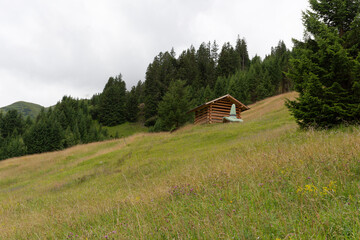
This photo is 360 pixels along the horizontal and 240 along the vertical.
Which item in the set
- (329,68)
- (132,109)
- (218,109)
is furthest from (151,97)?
(329,68)

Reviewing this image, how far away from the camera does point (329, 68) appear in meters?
10.8

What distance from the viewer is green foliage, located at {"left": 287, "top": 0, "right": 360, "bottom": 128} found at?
391 inches

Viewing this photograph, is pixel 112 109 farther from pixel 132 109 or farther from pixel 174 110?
pixel 174 110

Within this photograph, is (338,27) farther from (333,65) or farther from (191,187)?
(191,187)

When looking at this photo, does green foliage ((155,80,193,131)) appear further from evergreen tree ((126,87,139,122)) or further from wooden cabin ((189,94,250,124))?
evergreen tree ((126,87,139,122))

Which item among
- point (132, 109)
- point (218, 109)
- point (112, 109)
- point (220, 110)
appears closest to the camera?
point (218, 109)

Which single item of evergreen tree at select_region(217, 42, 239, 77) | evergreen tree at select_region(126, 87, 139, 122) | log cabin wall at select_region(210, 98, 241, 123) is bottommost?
log cabin wall at select_region(210, 98, 241, 123)

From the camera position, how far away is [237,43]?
10444cm

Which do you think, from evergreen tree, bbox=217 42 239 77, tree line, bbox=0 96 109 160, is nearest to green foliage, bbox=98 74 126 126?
tree line, bbox=0 96 109 160

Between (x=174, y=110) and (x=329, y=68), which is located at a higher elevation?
(x=174, y=110)

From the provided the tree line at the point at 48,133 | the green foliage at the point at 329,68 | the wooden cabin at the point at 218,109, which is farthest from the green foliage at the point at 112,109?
the green foliage at the point at 329,68

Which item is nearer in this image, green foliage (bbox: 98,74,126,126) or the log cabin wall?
the log cabin wall

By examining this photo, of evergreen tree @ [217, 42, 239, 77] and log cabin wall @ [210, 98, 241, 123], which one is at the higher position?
evergreen tree @ [217, 42, 239, 77]

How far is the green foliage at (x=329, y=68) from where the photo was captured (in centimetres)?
992
